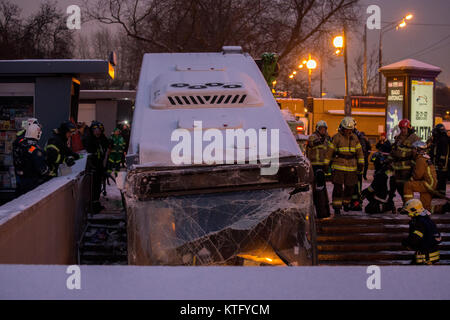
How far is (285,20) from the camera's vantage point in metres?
19.9

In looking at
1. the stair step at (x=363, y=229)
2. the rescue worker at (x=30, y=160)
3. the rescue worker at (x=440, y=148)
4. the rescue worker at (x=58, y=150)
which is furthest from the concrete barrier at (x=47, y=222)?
the rescue worker at (x=440, y=148)

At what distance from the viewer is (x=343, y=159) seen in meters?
8.98

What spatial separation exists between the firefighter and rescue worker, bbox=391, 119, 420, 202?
29.0 inches

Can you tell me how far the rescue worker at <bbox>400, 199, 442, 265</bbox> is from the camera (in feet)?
19.5

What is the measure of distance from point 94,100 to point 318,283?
2739cm

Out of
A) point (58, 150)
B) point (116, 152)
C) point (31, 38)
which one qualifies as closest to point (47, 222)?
point (58, 150)

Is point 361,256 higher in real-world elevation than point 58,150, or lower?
lower

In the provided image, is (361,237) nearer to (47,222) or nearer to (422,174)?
(422,174)

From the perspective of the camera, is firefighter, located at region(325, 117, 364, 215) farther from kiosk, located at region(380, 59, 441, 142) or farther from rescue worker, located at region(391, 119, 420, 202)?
kiosk, located at region(380, 59, 441, 142)

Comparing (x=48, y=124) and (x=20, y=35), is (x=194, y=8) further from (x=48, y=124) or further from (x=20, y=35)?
(x=20, y=35)

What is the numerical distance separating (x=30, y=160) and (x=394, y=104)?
12.3m

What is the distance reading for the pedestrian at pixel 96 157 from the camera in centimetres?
902

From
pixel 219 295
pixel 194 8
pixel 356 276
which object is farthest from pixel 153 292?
pixel 194 8

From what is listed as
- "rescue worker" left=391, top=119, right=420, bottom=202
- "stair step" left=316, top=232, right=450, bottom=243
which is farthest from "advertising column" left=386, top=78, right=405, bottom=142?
"stair step" left=316, top=232, right=450, bottom=243
